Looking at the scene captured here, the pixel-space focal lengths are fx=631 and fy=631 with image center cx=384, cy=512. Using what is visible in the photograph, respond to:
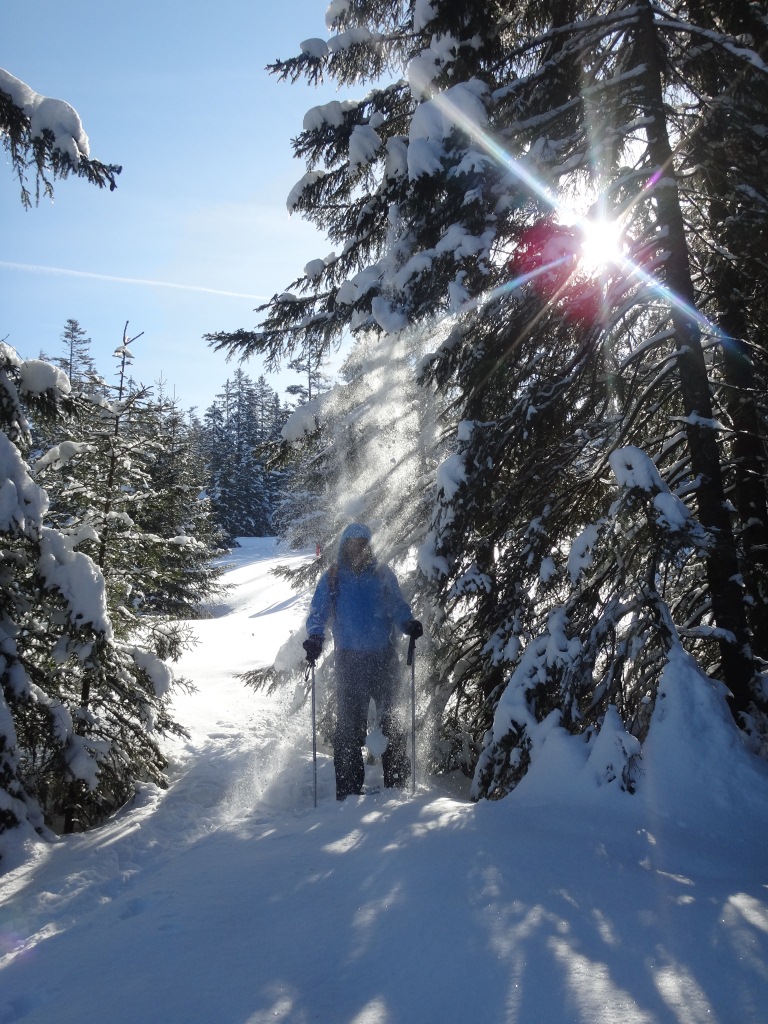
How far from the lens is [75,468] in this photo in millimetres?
6676

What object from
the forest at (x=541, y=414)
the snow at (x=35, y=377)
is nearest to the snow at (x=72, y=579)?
the forest at (x=541, y=414)

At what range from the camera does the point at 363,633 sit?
566 cm

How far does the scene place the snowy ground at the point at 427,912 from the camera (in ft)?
7.07

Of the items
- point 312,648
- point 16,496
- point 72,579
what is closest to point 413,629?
point 312,648

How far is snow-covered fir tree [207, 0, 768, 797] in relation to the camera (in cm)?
455

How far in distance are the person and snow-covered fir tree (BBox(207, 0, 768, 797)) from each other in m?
0.54

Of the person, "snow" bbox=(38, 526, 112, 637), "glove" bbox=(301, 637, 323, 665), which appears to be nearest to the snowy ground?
the person

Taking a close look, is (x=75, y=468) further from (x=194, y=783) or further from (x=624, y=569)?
(x=624, y=569)

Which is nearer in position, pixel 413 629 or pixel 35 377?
pixel 35 377

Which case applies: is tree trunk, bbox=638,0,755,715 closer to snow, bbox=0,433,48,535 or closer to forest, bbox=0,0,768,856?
forest, bbox=0,0,768,856

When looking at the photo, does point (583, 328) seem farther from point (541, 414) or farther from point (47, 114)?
point (47, 114)

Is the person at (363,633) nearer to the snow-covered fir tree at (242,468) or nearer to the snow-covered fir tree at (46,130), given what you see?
the snow-covered fir tree at (46,130)

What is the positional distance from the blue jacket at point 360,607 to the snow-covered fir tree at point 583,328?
44cm

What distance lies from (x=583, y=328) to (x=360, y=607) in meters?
3.17
